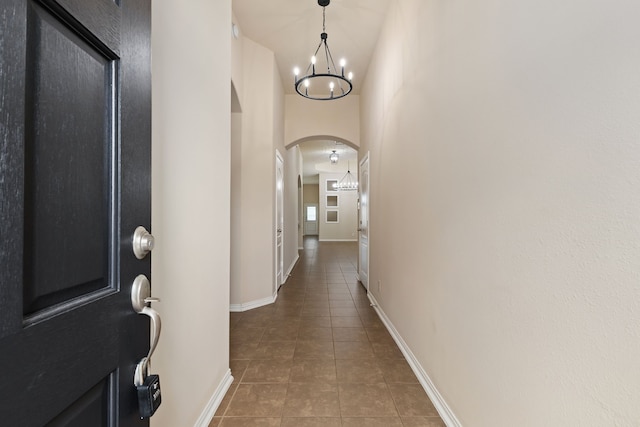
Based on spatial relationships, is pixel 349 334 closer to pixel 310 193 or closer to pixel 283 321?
pixel 283 321

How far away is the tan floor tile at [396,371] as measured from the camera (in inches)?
90.2

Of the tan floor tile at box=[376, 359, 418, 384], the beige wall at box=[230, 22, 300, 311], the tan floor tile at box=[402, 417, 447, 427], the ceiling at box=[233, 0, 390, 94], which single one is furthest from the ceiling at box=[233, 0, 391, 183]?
the tan floor tile at box=[402, 417, 447, 427]

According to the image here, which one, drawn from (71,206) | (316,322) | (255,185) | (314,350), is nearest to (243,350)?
(314,350)

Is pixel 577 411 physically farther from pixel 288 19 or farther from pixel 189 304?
pixel 288 19

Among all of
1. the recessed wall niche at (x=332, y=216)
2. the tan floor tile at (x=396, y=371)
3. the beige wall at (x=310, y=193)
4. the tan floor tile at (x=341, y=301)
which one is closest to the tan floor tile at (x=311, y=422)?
the tan floor tile at (x=396, y=371)

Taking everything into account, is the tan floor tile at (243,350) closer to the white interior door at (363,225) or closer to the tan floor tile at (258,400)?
the tan floor tile at (258,400)

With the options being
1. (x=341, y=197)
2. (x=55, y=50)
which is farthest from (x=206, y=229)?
(x=341, y=197)

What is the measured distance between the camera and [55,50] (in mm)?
551

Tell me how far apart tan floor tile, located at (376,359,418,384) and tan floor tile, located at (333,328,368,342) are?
1.61ft

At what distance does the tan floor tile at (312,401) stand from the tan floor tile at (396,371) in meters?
0.45

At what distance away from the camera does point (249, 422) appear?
1821 millimetres

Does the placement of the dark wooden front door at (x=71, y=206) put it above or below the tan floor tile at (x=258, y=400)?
above

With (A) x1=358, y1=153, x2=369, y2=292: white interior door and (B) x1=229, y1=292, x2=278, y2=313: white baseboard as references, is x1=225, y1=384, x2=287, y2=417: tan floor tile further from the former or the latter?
(A) x1=358, y1=153, x2=369, y2=292: white interior door

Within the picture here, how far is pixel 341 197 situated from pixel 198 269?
40.8 feet
